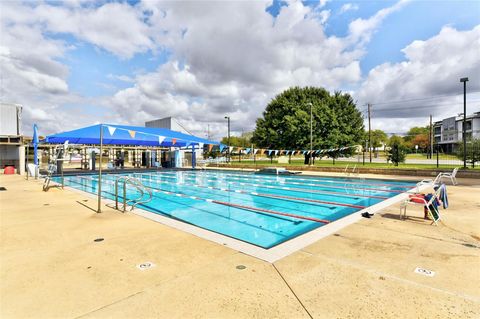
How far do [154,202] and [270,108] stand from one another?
25.4 meters

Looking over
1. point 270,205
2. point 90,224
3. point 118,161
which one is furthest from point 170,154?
point 90,224

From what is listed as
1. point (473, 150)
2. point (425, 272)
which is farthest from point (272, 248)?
point (473, 150)

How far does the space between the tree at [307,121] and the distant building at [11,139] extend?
22827mm

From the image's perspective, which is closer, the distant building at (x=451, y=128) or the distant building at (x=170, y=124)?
the distant building at (x=170, y=124)

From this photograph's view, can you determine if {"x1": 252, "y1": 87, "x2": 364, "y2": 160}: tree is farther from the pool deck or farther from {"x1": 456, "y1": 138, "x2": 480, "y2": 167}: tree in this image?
the pool deck

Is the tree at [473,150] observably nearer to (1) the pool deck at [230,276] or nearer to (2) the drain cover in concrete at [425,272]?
(1) the pool deck at [230,276]

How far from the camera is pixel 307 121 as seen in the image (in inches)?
1124

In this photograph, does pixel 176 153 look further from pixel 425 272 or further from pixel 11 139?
pixel 425 272

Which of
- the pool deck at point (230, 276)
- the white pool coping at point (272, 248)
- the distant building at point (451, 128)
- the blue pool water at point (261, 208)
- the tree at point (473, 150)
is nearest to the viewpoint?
the pool deck at point (230, 276)

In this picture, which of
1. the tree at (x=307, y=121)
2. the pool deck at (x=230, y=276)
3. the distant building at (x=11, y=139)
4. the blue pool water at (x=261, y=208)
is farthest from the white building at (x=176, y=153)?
the pool deck at (x=230, y=276)

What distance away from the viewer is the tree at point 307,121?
28516 mm

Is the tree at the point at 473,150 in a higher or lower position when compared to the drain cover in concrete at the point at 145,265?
higher

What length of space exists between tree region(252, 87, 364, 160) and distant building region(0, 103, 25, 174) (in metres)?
22.8

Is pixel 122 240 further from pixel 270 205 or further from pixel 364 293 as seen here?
pixel 270 205
